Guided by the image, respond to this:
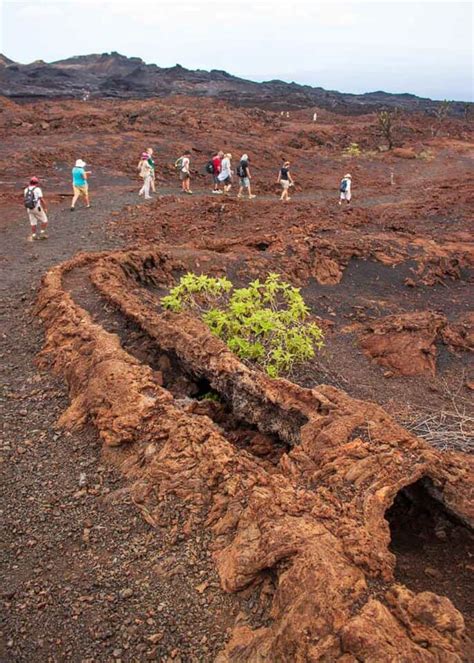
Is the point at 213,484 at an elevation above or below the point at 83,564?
above

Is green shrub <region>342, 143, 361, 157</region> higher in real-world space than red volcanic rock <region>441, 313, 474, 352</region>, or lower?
higher

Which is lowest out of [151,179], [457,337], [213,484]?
[457,337]

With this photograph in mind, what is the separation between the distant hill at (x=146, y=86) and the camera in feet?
145

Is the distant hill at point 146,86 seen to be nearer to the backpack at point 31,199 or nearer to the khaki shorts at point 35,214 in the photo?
the khaki shorts at point 35,214

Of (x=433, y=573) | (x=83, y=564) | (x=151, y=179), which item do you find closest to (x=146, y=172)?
(x=151, y=179)

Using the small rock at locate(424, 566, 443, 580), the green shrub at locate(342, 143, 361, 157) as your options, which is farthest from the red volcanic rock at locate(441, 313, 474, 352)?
the green shrub at locate(342, 143, 361, 157)

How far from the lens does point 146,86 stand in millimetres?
50875

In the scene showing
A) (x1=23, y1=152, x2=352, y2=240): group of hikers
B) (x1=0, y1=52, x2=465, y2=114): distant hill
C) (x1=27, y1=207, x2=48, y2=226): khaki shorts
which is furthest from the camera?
(x1=0, y1=52, x2=465, y2=114): distant hill

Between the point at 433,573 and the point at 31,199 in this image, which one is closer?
the point at 433,573

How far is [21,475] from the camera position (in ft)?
13.2

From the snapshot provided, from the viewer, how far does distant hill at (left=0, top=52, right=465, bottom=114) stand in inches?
1745

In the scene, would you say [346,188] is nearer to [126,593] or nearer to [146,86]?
[126,593]

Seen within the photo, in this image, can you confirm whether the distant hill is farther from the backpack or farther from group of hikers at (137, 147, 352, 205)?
the backpack

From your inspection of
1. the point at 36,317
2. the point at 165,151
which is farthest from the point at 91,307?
the point at 165,151
